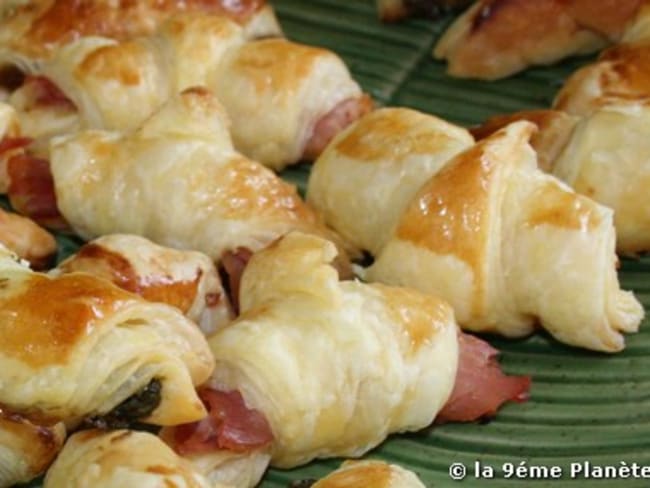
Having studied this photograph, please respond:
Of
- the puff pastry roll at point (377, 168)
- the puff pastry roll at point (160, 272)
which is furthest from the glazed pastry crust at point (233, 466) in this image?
the puff pastry roll at point (377, 168)

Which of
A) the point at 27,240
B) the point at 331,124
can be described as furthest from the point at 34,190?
the point at 331,124

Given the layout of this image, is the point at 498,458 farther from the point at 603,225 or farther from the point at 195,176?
the point at 195,176

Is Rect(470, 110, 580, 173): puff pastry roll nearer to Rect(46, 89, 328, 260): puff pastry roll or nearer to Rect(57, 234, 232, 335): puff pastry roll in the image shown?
Rect(46, 89, 328, 260): puff pastry roll

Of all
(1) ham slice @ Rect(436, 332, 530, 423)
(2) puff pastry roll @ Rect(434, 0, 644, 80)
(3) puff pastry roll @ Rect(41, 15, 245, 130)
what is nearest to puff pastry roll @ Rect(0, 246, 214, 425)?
(1) ham slice @ Rect(436, 332, 530, 423)

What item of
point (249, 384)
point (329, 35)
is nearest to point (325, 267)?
point (249, 384)

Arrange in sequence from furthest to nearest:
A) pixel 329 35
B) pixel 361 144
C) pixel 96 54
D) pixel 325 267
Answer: pixel 329 35
pixel 96 54
pixel 361 144
pixel 325 267
